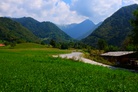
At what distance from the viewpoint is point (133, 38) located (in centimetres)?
6059

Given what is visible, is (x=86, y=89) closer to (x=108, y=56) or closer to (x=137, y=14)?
(x=137, y=14)

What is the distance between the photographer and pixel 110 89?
20.4 m

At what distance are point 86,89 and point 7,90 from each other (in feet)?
18.9

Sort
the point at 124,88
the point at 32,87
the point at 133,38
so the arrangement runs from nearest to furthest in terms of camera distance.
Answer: the point at 32,87 < the point at 124,88 < the point at 133,38

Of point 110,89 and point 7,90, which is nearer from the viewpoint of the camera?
point 7,90

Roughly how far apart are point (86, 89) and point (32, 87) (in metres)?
4.02

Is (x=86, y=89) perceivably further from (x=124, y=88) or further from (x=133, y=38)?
(x=133, y=38)

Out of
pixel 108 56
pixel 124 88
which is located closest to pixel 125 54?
pixel 108 56

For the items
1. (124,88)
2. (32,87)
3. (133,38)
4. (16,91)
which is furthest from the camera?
(133,38)

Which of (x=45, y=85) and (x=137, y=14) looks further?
(x=137, y=14)

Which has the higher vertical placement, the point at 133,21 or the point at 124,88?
the point at 133,21

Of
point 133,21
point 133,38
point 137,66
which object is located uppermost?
point 133,21

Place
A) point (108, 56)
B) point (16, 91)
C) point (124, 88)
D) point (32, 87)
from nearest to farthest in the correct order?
point (16, 91), point (32, 87), point (124, 88), point (108, 56)

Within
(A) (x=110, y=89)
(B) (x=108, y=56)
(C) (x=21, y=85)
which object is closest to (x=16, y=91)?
(C) (x=21, y=85)
